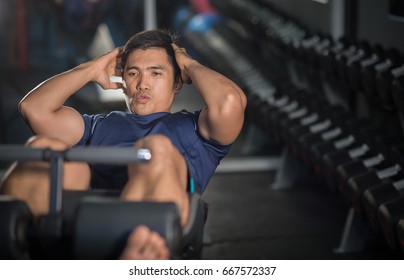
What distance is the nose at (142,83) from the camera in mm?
1574

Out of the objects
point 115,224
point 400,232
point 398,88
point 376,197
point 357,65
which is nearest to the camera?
point 115,224

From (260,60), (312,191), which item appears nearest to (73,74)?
(312,191)

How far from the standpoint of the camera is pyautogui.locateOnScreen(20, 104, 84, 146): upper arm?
5.01 feet

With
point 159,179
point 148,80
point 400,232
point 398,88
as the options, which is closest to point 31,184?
point 159,179

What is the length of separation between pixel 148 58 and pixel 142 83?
0.06m

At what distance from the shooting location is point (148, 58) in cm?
159

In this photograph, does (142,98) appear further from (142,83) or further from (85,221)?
(85,221)

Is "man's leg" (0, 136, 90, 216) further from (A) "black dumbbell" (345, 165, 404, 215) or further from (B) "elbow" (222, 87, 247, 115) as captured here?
(A) "black dumbbell" (345, 165, 404, 215)

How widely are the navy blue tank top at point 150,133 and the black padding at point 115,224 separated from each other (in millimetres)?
372

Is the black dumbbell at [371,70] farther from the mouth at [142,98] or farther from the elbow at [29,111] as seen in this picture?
the elbow at [29,111]

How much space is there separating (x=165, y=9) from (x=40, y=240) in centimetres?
231

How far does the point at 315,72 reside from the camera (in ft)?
10.8

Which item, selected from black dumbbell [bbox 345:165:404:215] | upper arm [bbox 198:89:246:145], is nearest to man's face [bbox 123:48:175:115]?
upper arm [bbox 198:89:246:145]

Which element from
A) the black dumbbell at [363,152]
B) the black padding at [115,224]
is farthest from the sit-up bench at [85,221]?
the black dumbbell at [363,152]
